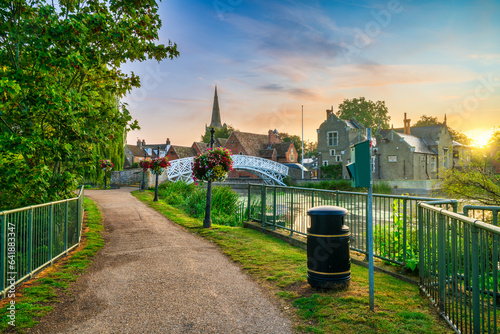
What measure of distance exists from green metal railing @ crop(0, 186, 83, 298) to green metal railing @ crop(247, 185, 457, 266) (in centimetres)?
570

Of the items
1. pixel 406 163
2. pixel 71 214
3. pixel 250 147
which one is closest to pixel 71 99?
pixel 71 214

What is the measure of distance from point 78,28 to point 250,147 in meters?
58.5

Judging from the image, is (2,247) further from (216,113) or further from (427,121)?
(216,113)

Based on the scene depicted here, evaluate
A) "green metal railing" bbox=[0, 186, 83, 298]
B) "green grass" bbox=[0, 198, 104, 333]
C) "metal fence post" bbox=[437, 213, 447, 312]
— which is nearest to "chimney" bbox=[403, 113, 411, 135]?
"green grass" bbox=[0, 198, 104, 333]

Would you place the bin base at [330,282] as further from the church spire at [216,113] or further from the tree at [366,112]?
the church spire at [216,113]

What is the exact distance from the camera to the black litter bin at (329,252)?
5.16 m

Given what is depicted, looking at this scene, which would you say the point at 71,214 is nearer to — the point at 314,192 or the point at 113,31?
the point at 113,31

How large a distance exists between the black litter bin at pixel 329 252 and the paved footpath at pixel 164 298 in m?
0.91

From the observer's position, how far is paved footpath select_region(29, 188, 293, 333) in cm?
408

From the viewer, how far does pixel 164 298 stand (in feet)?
16.3

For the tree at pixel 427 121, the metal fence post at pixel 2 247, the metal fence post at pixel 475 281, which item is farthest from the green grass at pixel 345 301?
the tree at pixel 427 121

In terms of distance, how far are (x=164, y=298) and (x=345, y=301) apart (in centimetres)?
268

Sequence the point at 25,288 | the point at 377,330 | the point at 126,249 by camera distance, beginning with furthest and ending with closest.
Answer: the point at 126,249 → the point at 25,288 → the point at 377,330

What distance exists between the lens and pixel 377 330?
3855 mm
